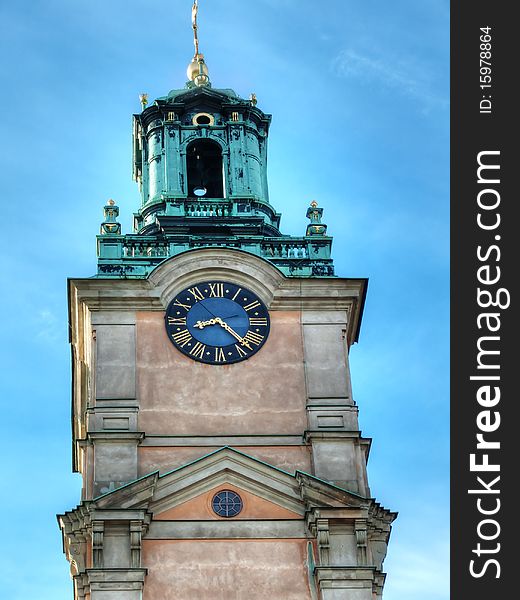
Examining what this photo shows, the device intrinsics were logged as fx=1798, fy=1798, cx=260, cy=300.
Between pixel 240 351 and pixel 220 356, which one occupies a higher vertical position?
pixel 240 351

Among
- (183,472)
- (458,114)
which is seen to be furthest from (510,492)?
(183,472)

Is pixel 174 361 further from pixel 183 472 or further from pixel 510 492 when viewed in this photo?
pixel 510 492

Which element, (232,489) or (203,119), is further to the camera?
(203,119)

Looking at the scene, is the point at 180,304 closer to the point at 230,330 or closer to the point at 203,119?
the point at 230,330

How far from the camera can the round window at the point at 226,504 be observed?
35.8m

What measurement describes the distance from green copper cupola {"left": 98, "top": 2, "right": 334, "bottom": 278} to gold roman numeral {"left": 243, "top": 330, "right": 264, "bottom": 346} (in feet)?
6.05

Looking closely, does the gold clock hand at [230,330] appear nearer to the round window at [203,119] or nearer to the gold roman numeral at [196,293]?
the gold roman numeral at [196,293]

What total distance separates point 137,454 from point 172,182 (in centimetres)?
846

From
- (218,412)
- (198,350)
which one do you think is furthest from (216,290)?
(218,412)

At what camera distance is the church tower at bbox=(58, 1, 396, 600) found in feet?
114

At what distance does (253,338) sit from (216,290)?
1404 millimetres

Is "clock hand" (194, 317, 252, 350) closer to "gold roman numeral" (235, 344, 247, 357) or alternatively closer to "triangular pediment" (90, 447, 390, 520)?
"gold roman numeral" (235, 344, 247, 357)

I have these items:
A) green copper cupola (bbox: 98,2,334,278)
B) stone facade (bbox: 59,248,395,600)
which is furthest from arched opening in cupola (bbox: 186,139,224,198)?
stone facade (bbox: 59,248,395,600)

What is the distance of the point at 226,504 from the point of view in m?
35.9
